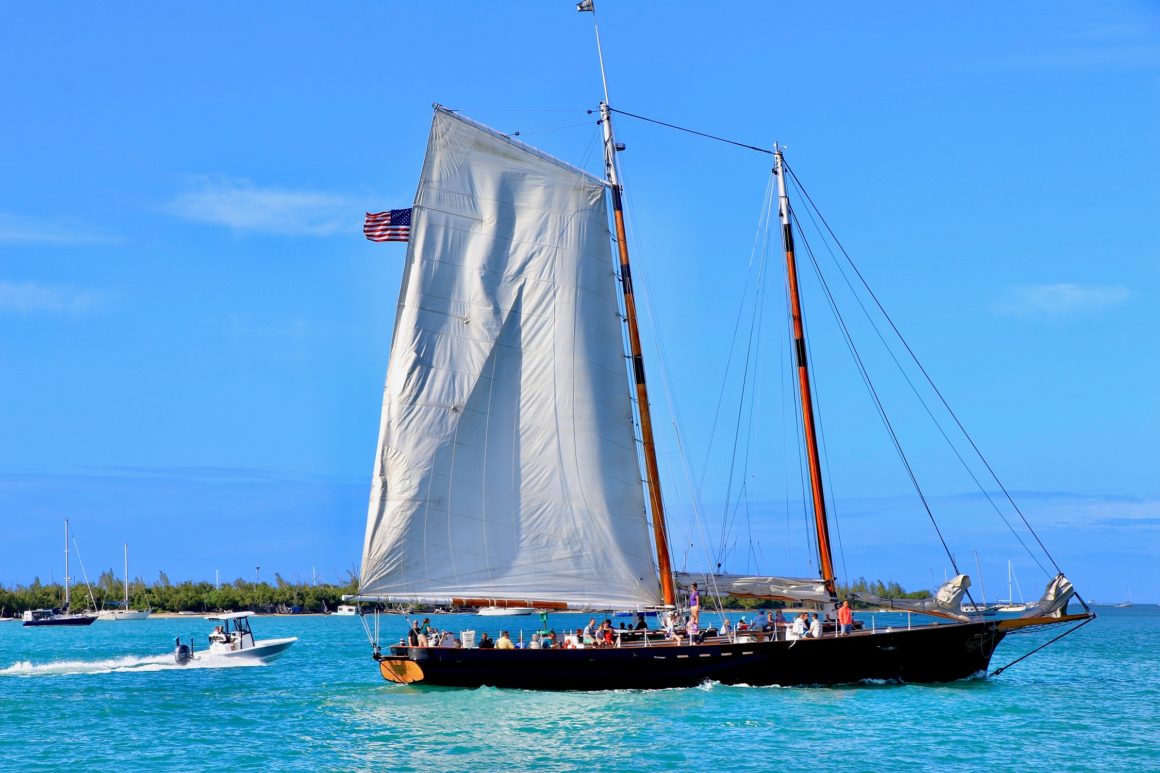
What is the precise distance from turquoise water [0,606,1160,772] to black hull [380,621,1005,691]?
55cm

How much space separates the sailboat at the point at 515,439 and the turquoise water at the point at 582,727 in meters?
3.01

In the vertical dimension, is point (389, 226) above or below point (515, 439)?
above

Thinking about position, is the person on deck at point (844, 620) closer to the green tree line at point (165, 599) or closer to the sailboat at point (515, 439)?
the sailboat at point (515, 439)

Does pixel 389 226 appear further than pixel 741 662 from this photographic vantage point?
Yes

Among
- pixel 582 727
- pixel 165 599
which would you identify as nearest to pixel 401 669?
pixel 582 727

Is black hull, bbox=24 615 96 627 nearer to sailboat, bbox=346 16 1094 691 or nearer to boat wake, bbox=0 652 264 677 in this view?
boat wake, bbox=0 652 264 677

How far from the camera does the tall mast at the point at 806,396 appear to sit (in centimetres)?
4591

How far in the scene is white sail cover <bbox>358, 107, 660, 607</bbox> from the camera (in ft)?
145

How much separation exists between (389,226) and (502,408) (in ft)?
24.0

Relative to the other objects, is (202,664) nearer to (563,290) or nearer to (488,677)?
(488,677)

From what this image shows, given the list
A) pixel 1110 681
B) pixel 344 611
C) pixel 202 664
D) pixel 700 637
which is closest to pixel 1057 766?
pixel 700 637

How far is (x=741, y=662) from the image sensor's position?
41.8 m

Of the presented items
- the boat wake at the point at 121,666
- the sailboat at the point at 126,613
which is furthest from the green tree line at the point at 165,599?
the boat wake at the point at 121,666

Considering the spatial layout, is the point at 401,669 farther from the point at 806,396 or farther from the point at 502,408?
the point at 806,396
